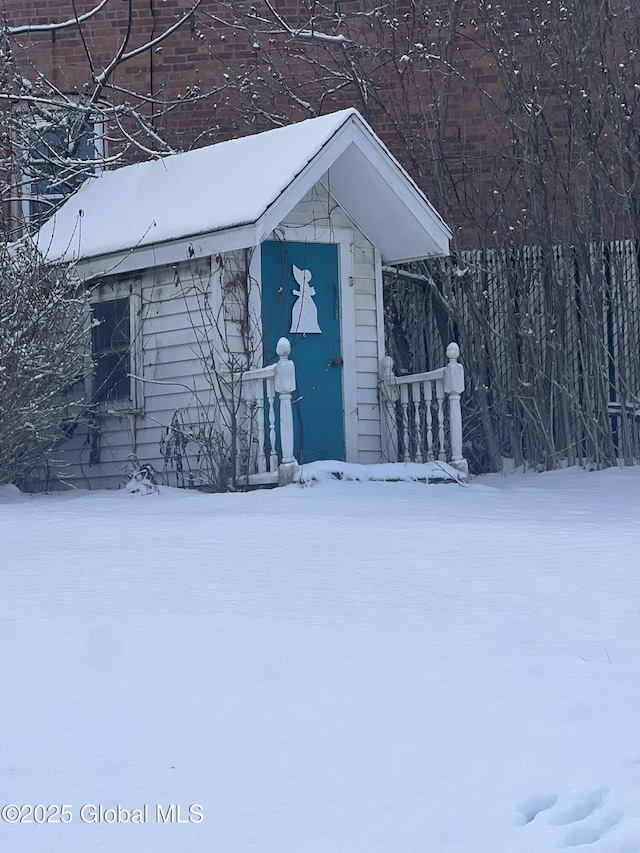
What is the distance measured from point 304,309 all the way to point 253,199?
44.8 inches

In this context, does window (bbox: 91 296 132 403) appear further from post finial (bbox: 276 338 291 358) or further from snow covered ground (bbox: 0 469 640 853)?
snow covered ground (bbox: 0 469 640 853)

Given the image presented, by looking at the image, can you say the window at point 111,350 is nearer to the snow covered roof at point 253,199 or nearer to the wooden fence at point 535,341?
the snow covered roof at point 253,199

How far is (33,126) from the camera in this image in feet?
42.4

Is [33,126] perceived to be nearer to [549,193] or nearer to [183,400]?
[183,400]

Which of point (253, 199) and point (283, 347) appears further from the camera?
point (253, 199)

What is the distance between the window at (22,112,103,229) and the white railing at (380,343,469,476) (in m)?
4.34

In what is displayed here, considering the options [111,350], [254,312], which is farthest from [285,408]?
[111,350]

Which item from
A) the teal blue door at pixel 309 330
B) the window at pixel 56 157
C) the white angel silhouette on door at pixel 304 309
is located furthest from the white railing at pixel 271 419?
the window at pixel 56 157

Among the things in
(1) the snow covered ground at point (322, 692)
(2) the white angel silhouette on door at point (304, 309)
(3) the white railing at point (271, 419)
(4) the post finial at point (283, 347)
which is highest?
(2) the white angel silhouette on door at point (304, 309)

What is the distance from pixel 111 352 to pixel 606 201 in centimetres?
500

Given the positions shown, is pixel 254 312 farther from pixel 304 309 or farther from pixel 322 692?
pixel 322 692

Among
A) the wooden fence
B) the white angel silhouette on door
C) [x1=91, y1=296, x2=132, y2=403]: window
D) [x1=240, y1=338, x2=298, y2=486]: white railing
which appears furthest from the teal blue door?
the wooden fence

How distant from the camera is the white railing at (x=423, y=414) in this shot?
10.4 m

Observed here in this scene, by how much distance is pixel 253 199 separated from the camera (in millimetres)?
9797
